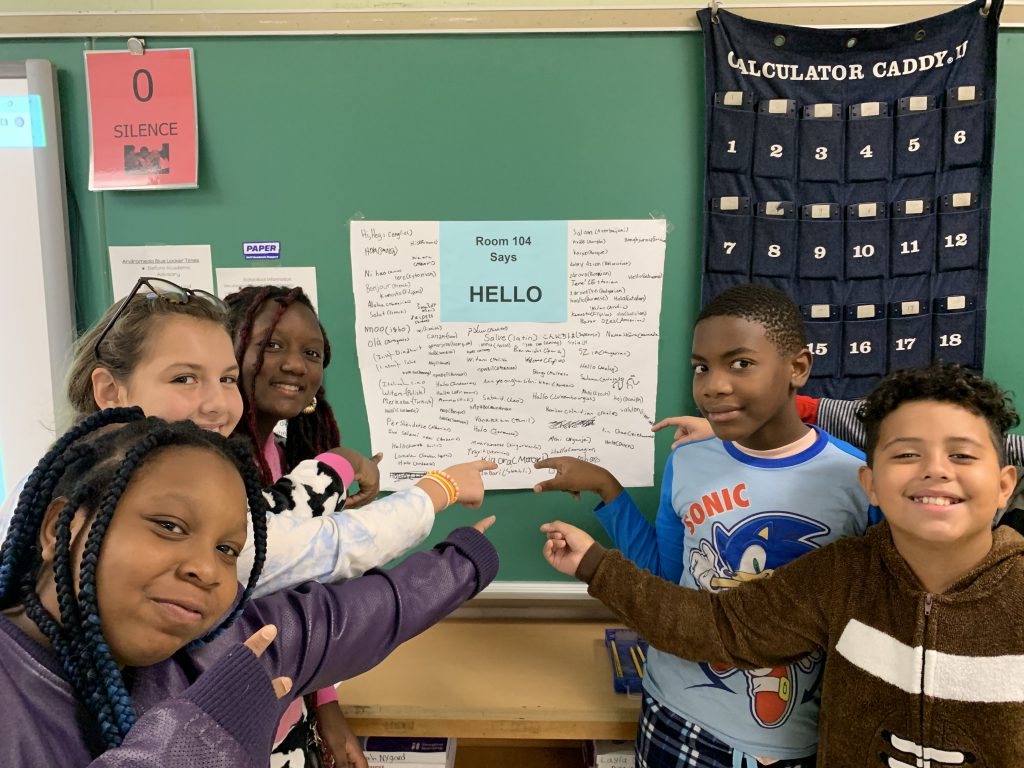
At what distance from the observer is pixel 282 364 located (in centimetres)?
119

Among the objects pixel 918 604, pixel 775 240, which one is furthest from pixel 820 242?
pixel 918 604

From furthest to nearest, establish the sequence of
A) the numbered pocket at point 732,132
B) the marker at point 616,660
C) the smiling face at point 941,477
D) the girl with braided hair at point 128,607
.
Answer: the numbered pocket at point 732,132 < the marker at point 616,660 < the smiling face at point 941,477 < the girl with braided hair at point 128,607

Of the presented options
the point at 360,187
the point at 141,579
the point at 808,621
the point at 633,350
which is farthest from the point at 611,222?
the point at 141,579

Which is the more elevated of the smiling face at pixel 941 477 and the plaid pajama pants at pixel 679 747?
the smiling face at pixel 941 477

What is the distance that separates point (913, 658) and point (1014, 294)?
121 centimetres

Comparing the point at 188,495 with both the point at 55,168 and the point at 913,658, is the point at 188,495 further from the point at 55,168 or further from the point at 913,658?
the point at 55,168

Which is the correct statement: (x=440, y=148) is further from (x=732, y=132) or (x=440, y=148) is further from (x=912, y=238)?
(x=912, y=238)

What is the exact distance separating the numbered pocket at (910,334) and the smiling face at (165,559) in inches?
65.0

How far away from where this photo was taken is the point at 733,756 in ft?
3.55

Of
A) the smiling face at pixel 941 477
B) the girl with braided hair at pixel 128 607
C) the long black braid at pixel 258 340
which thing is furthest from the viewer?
the long black braid at pixel 258 340

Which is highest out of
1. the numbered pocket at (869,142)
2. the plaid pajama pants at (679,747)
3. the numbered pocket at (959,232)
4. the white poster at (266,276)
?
the numbered pocket at (869,142)

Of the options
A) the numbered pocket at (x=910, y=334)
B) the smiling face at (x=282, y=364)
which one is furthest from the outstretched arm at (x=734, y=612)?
the numbered pocket at (x=910, y=334)

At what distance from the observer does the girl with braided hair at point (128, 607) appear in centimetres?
59

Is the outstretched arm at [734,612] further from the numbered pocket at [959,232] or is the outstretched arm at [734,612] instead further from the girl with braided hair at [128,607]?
the numbered pocket at [959,232]
